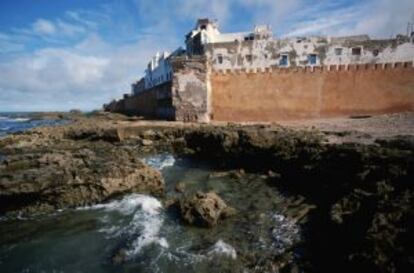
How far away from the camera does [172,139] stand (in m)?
19.6

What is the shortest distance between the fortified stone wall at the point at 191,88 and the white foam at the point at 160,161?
668 centimetres

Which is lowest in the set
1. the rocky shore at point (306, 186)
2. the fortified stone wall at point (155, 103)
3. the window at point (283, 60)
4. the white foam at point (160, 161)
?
the white foam at point (160, 161)

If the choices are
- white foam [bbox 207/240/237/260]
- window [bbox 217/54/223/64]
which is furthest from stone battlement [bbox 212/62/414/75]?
white foam [bbox 207/240/237/260]

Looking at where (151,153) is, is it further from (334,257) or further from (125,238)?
(334,257)

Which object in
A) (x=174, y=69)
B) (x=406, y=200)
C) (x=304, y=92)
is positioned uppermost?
(x=174, y=69)

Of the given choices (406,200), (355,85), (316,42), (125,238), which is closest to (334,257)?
(406,200)

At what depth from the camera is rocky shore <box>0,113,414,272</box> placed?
6.59 meters

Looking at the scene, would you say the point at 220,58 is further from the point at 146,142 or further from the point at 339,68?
the point at 146,142

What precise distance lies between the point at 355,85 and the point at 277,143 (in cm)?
1236

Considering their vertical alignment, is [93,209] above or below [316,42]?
below

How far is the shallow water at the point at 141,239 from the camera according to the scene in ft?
23.2

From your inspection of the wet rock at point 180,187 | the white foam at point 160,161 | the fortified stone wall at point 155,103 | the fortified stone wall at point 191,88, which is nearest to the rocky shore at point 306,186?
the wet rock at point 180,187

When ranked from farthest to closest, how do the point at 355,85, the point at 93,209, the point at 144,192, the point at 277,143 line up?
the point at 355,85
the point at 277,143
the point at 144,192
the point at 93,209

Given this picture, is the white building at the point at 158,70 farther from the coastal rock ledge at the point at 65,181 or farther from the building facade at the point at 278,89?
the coastal rock ledge at the point at 65,181
